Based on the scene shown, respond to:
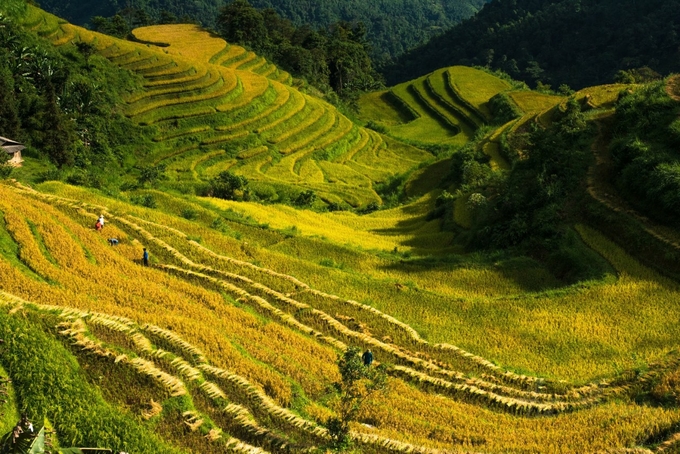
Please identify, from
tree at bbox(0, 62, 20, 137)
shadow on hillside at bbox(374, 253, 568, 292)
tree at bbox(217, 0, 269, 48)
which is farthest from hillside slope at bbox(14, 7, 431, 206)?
shadow on hillside at bbox(374, 253, 568, 292)

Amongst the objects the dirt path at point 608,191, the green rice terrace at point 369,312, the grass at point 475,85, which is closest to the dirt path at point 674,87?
the dirt path at point 608,191

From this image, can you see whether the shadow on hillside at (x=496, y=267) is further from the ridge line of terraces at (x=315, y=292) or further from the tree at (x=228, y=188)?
the tree at (x=228, y=188)

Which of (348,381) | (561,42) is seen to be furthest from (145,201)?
(561,42)

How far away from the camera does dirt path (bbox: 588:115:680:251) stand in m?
21.0

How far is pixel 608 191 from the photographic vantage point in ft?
79.7

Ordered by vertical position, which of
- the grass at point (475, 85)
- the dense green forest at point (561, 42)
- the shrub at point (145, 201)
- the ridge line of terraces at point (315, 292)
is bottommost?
the ridge line of terraces at point (315, 292)

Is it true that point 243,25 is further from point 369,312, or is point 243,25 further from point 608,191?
point 369,312

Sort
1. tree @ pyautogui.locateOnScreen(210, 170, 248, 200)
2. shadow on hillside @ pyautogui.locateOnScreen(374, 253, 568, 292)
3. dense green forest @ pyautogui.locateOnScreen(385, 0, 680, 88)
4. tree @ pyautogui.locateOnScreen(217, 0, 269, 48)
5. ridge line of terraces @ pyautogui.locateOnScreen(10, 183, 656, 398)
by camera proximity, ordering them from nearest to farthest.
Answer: ridge line of terraces @ pyautogui.locateOnScreen(10, 183, 656, 398)
shadow on hillside @ pyautogui.locateOnScreen(374, 253, 568, 292)
tree @ pyautogui.locateOnScreen(210, 170, 248, 200)
tree @ pyautogui.locateOnScreen(217, 0, 269, 48)
dense green forest @ pyautogui.locateOnScreen(385, 0, 680, 88)

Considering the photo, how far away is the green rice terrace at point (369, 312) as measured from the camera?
1212cm

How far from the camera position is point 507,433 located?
41.9ft

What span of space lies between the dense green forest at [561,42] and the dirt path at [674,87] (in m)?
69.4

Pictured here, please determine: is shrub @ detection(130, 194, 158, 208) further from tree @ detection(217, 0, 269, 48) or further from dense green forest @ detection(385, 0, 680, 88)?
dense green forest @ detection(385, 0, 680, 88)

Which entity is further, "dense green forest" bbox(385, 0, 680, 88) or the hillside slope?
"dense green forest" bbox(385, 0, 680, 88)

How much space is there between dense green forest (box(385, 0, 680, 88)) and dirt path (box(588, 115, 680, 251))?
75.2 metres
